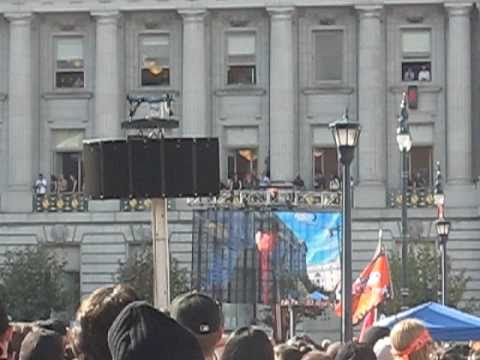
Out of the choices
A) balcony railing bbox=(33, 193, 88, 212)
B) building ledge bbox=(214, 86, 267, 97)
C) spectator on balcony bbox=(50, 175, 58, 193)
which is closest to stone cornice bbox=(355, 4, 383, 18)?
building ledge bbox=(214, 86, 267, 97)

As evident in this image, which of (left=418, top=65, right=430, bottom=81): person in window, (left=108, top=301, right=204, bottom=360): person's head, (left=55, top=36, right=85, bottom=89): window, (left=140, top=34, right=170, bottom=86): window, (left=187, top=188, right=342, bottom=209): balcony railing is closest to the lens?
(left=108, top=301, right=204, bottom=360): person's head

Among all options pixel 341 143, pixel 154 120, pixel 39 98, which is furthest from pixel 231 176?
pixel 154 120

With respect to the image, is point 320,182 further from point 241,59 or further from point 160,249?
point 160,249

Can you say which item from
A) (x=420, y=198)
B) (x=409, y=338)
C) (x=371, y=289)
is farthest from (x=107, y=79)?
(x=409, y=338)

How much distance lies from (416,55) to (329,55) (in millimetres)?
3128

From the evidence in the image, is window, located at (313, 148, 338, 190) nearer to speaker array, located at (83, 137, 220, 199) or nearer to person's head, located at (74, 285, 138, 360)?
speaker array, located at (83, 137, 220, 199)

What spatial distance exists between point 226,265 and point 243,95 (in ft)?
39.3

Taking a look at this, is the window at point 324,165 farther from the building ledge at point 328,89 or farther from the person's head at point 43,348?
the person's head at point 43,348

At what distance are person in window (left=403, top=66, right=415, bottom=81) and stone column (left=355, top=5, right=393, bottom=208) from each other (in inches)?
31.1

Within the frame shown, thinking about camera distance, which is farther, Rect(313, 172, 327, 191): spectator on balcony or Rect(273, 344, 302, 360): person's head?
Rect(313, 172, 327, 191): spectator on balcony

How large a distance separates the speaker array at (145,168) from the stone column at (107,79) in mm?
44751

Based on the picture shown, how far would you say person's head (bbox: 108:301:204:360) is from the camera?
192 inches

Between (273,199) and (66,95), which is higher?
(66,95)

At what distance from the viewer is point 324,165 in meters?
58.2
